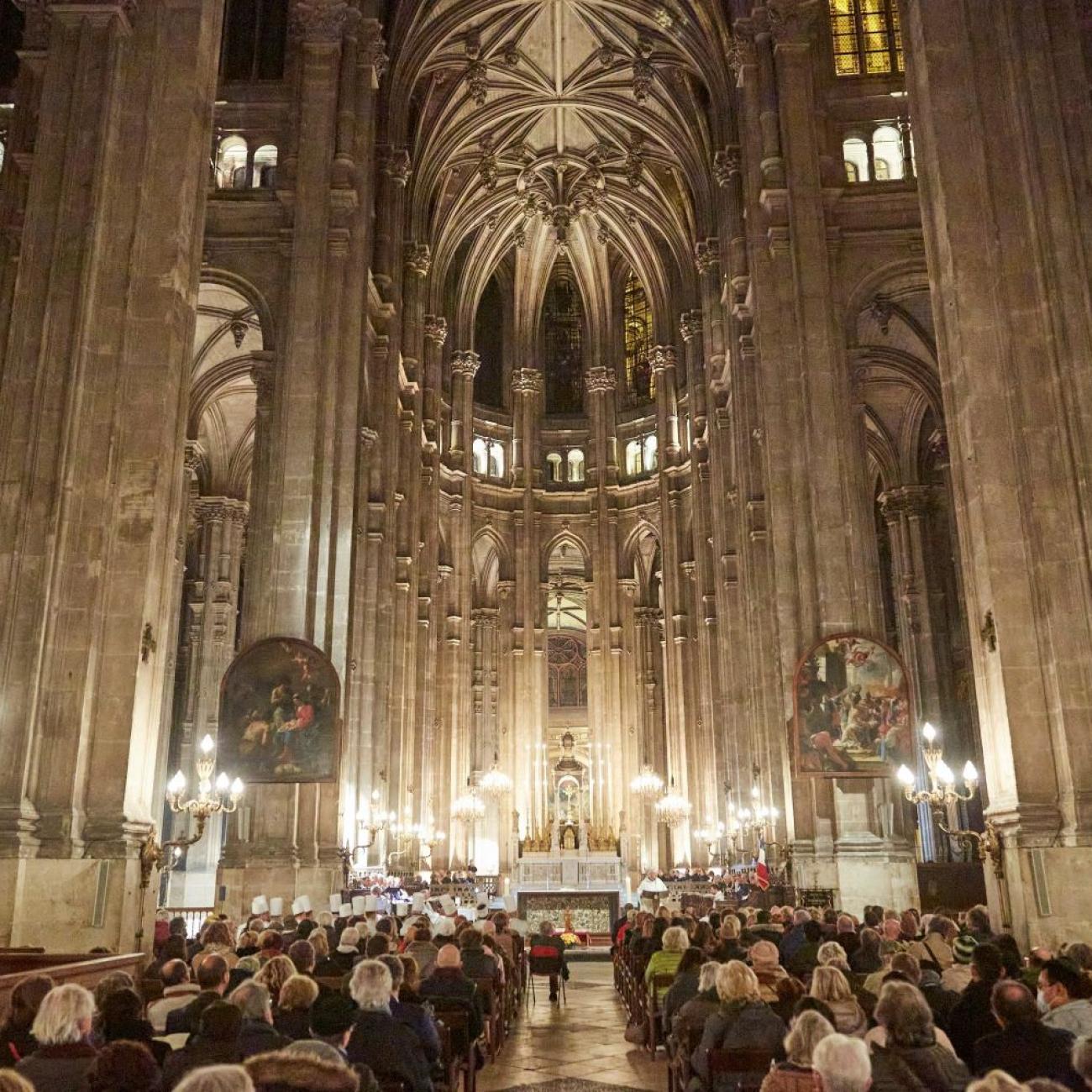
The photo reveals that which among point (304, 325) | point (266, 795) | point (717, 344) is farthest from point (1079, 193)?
point (717, 344)

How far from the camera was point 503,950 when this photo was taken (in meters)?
14.1

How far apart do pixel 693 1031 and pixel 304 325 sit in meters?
17.8

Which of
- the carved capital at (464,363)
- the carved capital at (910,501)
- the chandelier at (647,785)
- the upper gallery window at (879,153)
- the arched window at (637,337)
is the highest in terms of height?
the arched window at (637,337)

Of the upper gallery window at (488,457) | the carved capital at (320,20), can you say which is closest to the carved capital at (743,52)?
the carved capital at (320,20)

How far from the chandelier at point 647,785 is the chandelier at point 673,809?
0.41m

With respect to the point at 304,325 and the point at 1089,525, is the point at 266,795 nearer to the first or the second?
the point at 304,325

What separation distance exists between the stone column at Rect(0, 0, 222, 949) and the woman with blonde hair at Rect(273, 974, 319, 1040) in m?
6.21

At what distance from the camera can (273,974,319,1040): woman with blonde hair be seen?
6.54 m

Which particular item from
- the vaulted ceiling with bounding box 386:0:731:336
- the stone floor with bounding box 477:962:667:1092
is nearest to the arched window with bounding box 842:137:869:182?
the vaulted ceiling with bounding box 386:0:731:336

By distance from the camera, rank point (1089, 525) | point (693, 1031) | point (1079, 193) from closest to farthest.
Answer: point (693, 1031)
point (1089, 525)
point (1079, 193)

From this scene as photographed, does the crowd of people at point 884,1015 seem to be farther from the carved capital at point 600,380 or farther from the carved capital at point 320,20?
the carved capital at point 600,380

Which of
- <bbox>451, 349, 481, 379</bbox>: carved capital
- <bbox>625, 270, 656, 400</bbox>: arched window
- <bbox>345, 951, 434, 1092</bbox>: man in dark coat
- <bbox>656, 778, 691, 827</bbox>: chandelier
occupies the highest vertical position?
<bbox>625, 270, 656, 400</bbox>: arched window

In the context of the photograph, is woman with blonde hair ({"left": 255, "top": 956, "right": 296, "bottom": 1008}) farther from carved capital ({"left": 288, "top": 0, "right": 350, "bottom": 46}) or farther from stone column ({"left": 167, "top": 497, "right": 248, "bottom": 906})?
stone column ({"left": 167, "top": 497, "right": 248, "bottom": 906})

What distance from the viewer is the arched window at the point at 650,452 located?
4578cm
